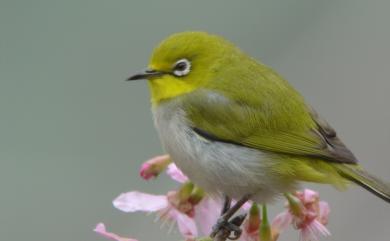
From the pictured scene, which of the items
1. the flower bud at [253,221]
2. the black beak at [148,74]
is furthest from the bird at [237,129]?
the flower bud at [253,221]

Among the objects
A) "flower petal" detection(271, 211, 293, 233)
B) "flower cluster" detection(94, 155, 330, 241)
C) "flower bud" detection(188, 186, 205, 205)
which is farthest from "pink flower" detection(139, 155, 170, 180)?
"flower petal" detection(271, 211, 293, 233)

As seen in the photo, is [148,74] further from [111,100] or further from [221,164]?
[111,100]


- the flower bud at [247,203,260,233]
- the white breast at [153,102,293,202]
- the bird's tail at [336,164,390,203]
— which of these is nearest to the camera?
the flower bud at [247,203,260,233]

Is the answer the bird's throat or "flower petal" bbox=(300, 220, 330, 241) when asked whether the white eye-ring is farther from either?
"flower petal" bbox=(300, 220, 330, 241)

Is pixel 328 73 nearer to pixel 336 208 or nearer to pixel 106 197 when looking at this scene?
pixel 336 208

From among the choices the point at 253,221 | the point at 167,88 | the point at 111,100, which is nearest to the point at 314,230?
the point at 253,221

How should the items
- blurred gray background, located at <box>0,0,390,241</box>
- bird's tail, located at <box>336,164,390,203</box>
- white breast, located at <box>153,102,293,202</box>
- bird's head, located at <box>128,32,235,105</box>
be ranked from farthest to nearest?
blurred gray background, located at <box>0,0,390,241</box>, bird's head, located at <box>128,32,235,105</box>, white breast, located at <box>153,102,293,202</box>, bird's tail, located at <box>336,164,390,203</box>

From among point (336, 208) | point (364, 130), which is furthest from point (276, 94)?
point (364, 130)
